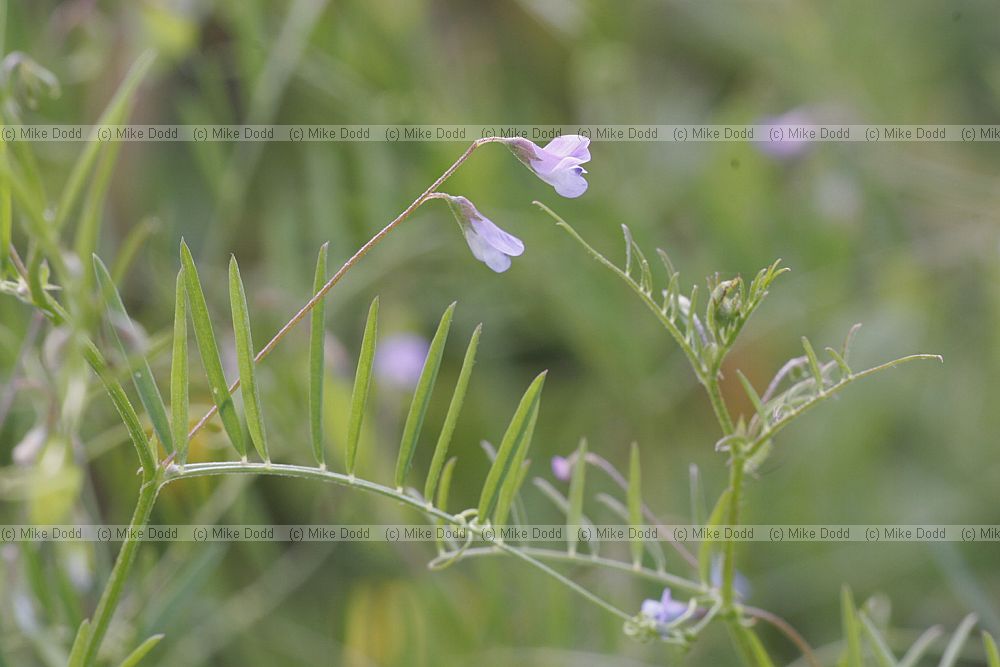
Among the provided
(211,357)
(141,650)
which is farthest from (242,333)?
(141,650)

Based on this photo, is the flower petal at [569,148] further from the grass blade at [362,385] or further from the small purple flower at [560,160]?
the grass blade at [362,385]

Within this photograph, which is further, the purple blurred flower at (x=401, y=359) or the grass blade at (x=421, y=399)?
the purple blurred flower at (x=401, y=359)

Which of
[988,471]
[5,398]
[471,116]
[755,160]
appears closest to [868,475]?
[988,471]

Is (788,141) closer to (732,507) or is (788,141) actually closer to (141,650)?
(732,507)

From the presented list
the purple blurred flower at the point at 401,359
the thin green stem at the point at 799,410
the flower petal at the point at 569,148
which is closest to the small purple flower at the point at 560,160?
the flower petal at the point at 569,148

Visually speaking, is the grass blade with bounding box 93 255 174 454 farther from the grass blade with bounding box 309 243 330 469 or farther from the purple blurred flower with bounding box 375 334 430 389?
the purple blurred flower with bounding box 375 334 430 389
